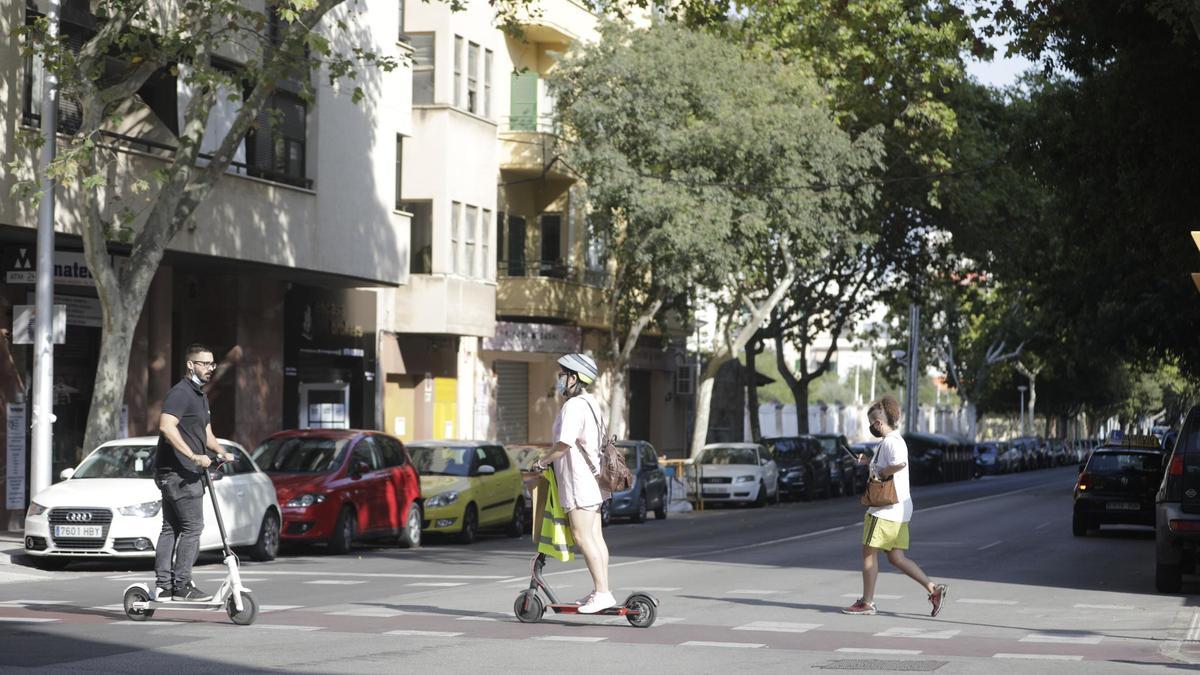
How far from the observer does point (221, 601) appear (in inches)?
491

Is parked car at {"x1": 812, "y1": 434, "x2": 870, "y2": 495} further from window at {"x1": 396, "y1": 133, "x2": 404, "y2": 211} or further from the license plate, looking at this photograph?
the license plate

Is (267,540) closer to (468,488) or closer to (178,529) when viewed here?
(468,488)

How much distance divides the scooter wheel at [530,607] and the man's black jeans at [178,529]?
2357mm

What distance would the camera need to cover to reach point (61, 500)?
62.5 feet

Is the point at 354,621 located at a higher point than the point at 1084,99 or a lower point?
lower

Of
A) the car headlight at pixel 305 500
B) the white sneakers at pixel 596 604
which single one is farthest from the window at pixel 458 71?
the white sneakers at pixel 596 604

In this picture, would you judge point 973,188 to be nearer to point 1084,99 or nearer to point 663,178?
point 663,178

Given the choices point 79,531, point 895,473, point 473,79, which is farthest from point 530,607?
point 473,79

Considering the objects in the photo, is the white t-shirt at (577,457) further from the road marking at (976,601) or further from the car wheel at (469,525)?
the car wheel at (469,525)

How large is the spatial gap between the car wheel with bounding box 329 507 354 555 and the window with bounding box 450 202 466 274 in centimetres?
1518

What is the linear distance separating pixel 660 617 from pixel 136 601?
13.0 feet

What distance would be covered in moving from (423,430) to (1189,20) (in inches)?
889

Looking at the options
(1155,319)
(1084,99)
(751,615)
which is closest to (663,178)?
(1155,319)

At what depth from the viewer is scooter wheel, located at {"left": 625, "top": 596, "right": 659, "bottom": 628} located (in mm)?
12867
